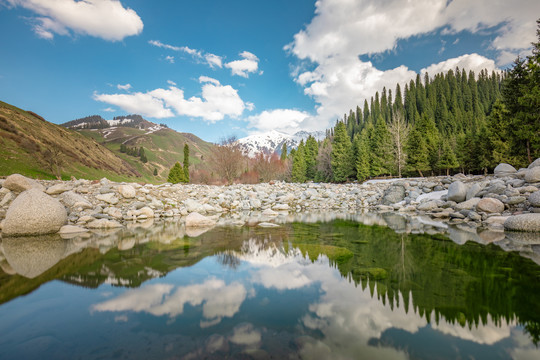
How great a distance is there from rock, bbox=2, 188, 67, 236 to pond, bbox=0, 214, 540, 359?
2157 mm

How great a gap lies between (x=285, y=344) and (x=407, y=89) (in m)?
96.5

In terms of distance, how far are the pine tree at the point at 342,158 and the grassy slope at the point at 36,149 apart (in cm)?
4231

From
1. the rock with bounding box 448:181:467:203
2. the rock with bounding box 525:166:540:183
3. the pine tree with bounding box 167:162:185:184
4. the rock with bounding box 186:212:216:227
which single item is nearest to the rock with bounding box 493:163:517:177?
the rock with bounding box 448:181:467:203

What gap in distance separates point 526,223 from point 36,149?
184 ft

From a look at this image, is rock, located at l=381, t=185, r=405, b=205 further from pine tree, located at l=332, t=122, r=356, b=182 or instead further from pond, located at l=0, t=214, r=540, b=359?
pine tree, located at l=332, t=122, r=356, b=182

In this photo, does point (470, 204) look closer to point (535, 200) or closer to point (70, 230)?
point (535, 200)

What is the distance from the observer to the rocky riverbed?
721cm

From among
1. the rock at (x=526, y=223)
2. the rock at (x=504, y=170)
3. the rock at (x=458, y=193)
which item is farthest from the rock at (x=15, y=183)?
the rock at (x=504, y=170)

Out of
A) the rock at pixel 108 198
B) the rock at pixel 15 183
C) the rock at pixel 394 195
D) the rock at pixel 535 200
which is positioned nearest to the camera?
the rock at pixel 535 200

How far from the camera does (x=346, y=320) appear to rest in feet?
7.82

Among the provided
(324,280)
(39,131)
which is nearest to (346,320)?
(324,280)

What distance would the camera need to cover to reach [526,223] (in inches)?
263

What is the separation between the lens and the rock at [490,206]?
8.81 metres

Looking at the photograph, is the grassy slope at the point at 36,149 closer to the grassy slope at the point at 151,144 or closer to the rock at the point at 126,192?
the rock at the point at 126,192
